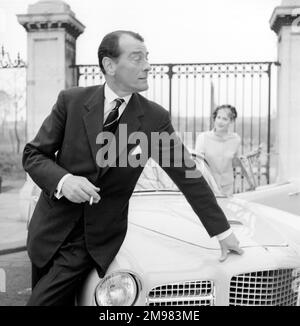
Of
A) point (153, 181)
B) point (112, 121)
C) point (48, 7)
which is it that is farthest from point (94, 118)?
point (48, 7)

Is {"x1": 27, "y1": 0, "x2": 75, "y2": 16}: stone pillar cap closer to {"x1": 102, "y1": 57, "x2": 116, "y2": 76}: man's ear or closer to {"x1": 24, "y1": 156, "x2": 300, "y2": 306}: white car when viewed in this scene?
{"x1": 24, "y1": 156, "x2": 300, "y2": 306}: white car

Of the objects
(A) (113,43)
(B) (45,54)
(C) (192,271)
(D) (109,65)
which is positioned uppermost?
(B) (45,54)

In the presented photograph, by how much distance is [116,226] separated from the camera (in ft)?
8.09

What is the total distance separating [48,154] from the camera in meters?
2.29

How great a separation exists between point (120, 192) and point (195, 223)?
33.6 inches

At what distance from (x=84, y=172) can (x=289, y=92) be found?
7.77 meters

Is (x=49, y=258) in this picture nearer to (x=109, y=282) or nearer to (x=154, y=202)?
(x=109, y=282)

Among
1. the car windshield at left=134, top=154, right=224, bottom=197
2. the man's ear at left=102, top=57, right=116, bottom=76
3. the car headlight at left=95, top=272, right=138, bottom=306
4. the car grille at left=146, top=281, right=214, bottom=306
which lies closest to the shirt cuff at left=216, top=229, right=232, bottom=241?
the car grille at left=146, top=281, right=214, bottom=306

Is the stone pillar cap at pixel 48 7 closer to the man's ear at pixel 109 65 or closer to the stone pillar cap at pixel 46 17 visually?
the stone pillar cap at pixel 46 17

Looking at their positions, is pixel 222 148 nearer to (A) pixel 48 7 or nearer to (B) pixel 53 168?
(B) pixel 53 168

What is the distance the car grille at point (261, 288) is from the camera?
2564 mm

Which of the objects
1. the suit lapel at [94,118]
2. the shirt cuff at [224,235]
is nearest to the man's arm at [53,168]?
the suit lapel at [94,118]

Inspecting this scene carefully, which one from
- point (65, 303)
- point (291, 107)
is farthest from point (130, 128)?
point (291, 107)
